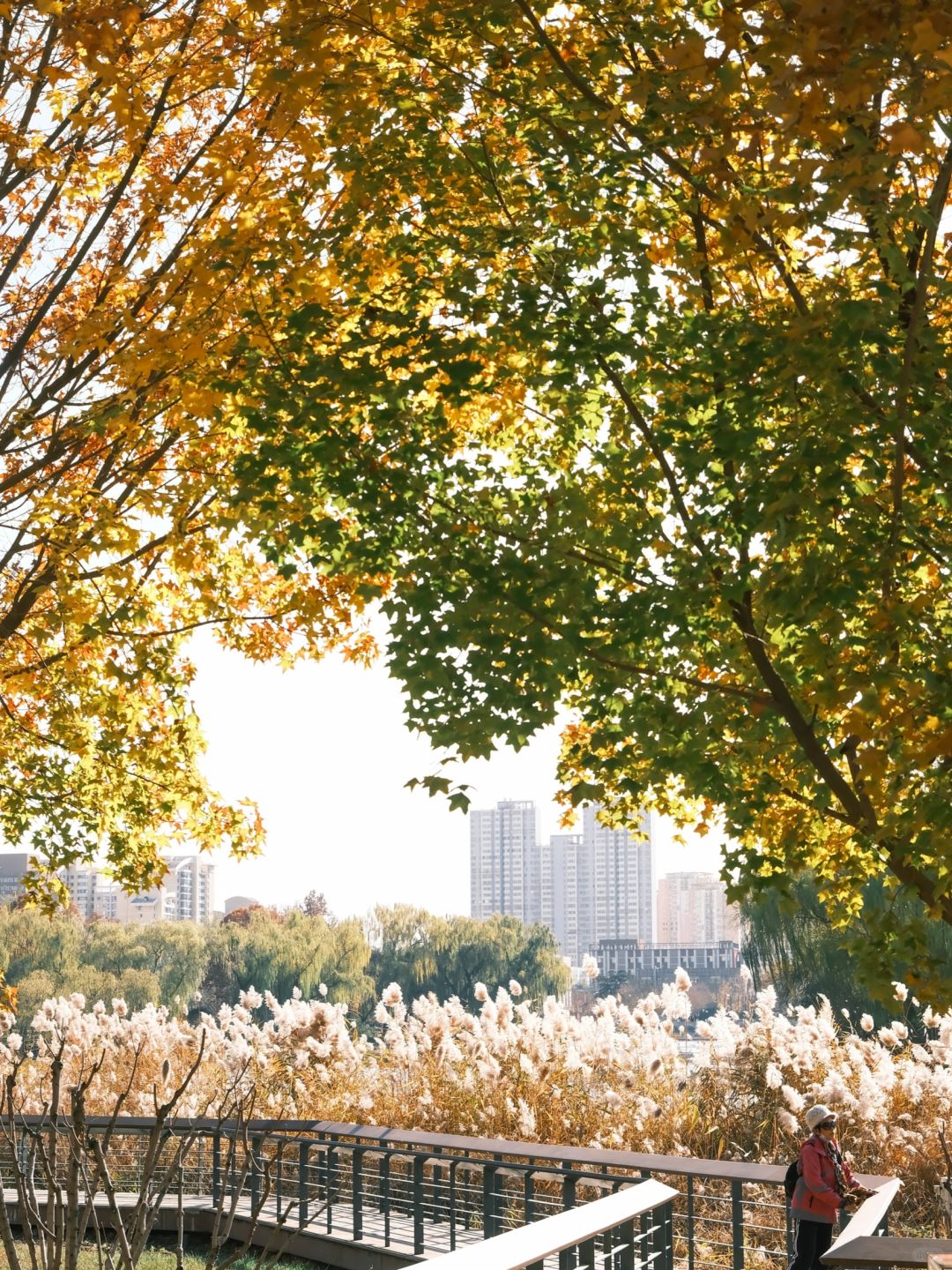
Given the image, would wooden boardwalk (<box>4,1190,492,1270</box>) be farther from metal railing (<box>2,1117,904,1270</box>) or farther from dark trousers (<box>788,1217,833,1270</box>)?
dark trousers (<box>788,1217,833,1270</box>)

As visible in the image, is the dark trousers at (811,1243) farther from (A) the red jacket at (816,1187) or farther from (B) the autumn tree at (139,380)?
(B) the autumn tree at (139,380)

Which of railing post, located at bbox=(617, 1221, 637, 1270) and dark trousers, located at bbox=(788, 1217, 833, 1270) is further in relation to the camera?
dark trousers, located at bbox=(788, 1217, 833, 1270)

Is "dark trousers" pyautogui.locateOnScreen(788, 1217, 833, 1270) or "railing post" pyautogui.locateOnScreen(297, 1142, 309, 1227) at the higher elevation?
"dark trousers" pyautogui.locateOnScreen(788, 1217, 833, 1270)

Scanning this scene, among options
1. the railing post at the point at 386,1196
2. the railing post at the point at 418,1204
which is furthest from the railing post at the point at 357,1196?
the railing post at the point at 418,1204

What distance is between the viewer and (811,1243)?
703cm

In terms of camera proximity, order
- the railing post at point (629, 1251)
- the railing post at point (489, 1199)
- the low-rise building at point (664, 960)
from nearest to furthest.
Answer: the railing post at point (629, 1251), the railing post at point (489, 1199), the low-rise building at point (664, 960)

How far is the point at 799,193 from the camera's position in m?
4.05

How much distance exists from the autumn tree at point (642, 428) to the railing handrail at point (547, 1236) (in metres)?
1.44

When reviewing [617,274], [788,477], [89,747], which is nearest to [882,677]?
[788,477]

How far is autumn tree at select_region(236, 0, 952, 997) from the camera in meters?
4.66

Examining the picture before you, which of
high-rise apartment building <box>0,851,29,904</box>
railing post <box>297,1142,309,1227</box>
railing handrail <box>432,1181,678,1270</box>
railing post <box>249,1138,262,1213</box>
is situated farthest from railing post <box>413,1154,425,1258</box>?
high-rise apartment building <box>0,851,29,904</box>

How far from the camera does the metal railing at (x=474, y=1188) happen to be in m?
7.21

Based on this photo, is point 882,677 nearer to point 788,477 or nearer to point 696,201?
point 788,477

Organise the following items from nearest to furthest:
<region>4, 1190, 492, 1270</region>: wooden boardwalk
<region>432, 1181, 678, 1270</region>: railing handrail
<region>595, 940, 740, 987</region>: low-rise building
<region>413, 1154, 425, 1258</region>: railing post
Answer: <region>432, 1181, 678, 1270</region>: railing handrail → <region>413, 1154, 425, 1258</region>: railing post → <region>4, 1190, 492, 1270</region>: wooden boardwalk → <region>595, 940, 740, 987</region>: low-rise building
